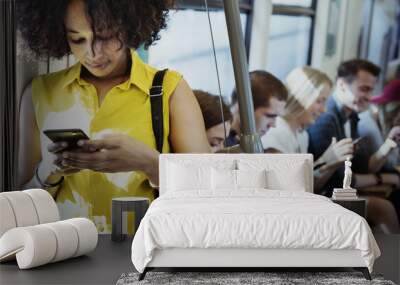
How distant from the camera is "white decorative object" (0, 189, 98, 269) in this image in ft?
17.4

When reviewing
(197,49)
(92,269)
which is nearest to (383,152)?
(197,49)

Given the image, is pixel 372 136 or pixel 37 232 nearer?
pixel 37 232

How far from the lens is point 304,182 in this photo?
6.76 metres

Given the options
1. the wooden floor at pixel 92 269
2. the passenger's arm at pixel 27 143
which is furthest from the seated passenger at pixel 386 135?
the passenger's arm at pixel 27 143

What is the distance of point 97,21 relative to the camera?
25.1ft

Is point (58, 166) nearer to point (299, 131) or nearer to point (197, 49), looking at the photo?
point (197, 49)

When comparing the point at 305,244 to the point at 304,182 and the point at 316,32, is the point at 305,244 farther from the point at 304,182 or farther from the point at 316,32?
the point at 316,32

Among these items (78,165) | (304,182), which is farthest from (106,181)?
(304,182)

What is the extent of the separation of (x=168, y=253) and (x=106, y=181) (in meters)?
2.80

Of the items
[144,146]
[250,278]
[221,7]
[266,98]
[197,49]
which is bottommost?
[250,278]

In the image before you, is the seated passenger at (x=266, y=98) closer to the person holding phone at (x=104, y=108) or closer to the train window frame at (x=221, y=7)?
the train window frame at (x=221, y=7)

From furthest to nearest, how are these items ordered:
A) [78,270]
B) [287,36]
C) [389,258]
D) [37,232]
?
1. [287,36]
2. [389,258]
3. [78,270]
4. [37,232]

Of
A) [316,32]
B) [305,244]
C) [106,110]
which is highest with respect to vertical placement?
[316,32]

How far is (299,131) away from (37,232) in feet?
11.5
